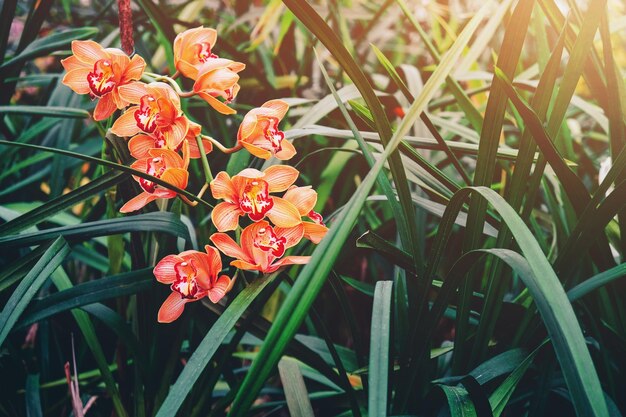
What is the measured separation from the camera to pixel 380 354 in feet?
1.47

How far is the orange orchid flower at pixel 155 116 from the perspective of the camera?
1.74 ft

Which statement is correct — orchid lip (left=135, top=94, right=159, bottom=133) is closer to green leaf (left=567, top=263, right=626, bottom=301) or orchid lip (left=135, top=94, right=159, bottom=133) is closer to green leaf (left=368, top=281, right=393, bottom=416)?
green leaf (left=368, top=281, right=393, bottom=416)

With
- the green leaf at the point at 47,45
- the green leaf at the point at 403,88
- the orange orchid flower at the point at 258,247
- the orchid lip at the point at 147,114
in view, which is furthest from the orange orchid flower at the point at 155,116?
the green leaf at the point at 47,45

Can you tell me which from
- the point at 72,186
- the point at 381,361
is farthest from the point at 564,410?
the point at 72,186

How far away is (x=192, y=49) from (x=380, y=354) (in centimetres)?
36

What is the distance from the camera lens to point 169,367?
65cm

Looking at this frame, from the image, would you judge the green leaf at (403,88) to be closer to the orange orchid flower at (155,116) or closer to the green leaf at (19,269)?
the orange orchid flower at (155,116)

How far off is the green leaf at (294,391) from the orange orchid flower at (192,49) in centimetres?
34

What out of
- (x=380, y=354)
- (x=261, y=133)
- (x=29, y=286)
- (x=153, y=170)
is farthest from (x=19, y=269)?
(x=380, y=354)

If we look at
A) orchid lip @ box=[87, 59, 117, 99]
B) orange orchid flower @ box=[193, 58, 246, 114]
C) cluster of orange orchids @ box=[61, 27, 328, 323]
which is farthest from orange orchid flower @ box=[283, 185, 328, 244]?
orchid lip @ box=[87, 59, 117, 99]

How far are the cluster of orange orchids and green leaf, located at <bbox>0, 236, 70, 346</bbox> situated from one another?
3.5 inches

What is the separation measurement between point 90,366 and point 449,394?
64 cm

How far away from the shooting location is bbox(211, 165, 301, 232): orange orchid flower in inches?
20.6

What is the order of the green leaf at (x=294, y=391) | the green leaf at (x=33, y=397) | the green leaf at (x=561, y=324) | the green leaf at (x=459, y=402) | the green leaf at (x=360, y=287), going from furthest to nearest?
the green leaf at (x=360, y=287) < the green leaf at (x=33, y=397) < the green leaf at (x=294, y=391) < the green leaf at (x=459, y=402) < the green leaf at (x=561, y=324)
